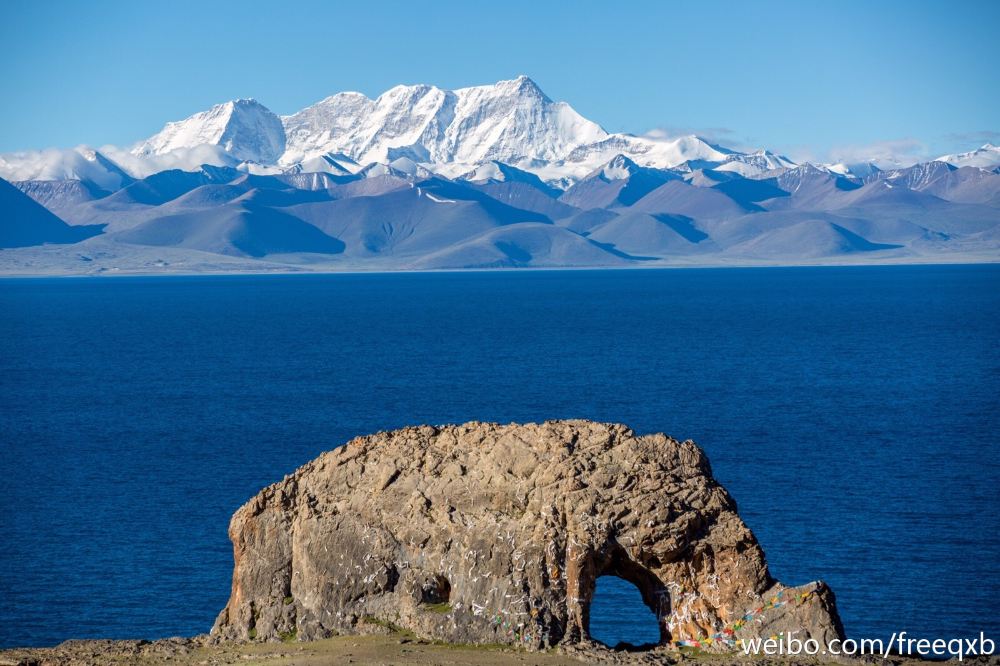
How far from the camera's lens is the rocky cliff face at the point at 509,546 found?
25.0m

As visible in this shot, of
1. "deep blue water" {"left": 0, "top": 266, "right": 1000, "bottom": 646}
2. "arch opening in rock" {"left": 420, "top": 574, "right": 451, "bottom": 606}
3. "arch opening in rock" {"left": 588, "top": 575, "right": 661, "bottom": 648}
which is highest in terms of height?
"arch opening in rock" {"left": 420, "top": 574, "right": 451, "bottom": 606}

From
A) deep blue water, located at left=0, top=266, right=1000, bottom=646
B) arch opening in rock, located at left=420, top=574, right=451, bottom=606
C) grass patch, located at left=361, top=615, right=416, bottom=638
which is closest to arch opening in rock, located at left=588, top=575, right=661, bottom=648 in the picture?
deep blue water, located at left=0, top=266, right=1000, bottom=646

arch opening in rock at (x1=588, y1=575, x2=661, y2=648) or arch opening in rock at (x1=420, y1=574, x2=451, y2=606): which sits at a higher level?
arch opening in rock at (x1=420, y1=574, x2=451, y2=606)

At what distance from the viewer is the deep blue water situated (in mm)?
40062

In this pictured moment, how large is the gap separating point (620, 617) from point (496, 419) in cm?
3809

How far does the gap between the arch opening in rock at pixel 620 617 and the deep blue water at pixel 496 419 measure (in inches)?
4.7

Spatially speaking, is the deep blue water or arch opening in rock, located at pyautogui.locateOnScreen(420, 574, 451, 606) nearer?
arch opening in rock, located at pyautogui.locateOnScreen(420, 574, 451, 606)

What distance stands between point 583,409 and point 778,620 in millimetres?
56052

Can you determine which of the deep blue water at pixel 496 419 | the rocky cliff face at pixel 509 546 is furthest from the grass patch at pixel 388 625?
the deep blue water at pixel 496 419

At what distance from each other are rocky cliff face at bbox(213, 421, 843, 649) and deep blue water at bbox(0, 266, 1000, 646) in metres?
10.4

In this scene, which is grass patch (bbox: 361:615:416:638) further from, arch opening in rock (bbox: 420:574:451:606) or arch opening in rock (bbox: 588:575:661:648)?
arch opening in rock (bbox: 588:575:661:648)

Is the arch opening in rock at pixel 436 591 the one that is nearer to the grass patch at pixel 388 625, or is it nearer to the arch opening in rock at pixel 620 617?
the grass patch at pixel 388 625

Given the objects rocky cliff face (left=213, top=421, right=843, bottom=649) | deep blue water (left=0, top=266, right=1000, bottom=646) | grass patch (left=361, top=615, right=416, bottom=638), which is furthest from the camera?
→ deep blue water (left=0, top=266, right=1000, bottom=646)

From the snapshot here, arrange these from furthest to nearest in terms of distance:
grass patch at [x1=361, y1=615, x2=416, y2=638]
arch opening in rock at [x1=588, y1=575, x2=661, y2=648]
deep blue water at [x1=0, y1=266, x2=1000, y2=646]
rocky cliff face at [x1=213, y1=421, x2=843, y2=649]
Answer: deep blue water at [x1=0, y1=266, x2=1000, y2=646]
arch opening in rock at [x1=588, y1=575, x2=661, y2=648]
grass patch at [x1=361, y1=615, x2=416, y2=638]
rocky cliff face at [x1=213, y1=421, x2=843, y2=649]
